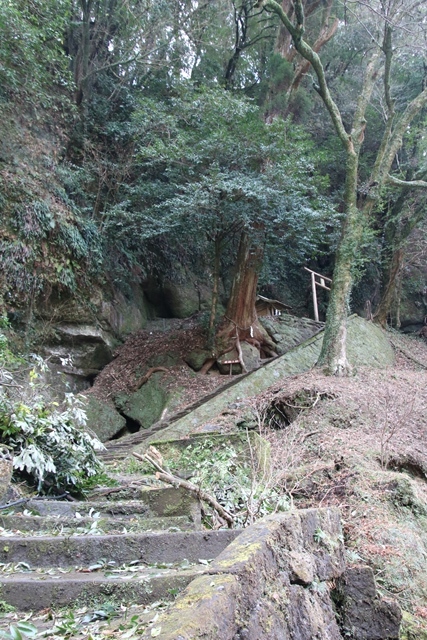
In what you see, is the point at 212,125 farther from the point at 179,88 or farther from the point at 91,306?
the point at 91,306

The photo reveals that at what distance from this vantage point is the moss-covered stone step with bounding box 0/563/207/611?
1.91 m

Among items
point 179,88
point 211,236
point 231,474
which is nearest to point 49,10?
point 179,88

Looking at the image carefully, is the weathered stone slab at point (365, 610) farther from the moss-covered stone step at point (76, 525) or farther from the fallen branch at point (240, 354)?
the fallen branch at point (240, 354)

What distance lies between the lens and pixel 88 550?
2.40 meters

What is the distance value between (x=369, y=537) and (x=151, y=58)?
13674mm

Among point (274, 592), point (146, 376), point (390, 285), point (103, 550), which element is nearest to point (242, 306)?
point (146, 376)

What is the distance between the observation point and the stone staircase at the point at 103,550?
1.93 meters

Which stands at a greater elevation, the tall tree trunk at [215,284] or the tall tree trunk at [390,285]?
the tall tree trunk at [390,285]

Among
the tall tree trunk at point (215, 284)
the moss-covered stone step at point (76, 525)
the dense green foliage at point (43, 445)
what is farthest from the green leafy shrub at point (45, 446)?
the tall tree trunk at point (215, 284)

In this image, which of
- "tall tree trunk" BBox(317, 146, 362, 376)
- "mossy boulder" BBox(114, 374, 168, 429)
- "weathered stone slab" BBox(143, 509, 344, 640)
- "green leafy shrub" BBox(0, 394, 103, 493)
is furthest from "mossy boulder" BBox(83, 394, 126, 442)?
"weathered stone slab" BBox(143, 509, 344, 640)

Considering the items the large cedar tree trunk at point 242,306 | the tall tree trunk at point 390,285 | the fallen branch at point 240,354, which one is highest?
the tall tree trunk at point 390,285

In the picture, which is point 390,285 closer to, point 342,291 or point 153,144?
point 342,291

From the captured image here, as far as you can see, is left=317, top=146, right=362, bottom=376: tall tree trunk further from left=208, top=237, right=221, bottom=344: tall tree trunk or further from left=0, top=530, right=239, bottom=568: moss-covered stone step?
left=0, top=530, right=239, bottom=568: moss-covered stone step

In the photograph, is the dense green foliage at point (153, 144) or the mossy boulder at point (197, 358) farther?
the mossy boulder at point (197, 358)
